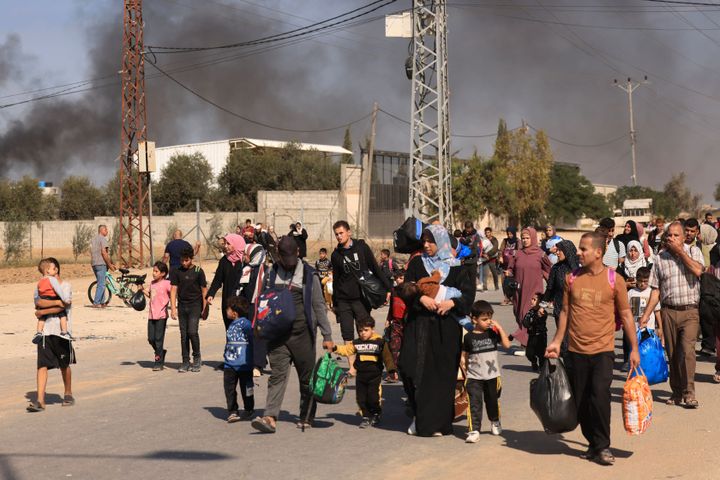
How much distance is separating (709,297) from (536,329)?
7.35 feet

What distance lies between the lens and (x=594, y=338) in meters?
7.12

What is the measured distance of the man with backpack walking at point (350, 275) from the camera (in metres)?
10.8

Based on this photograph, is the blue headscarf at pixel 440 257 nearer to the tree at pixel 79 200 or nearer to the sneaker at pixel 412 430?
the sneaker at pixel 412 430

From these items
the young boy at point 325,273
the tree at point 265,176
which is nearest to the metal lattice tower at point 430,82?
the young boy at point 325,273

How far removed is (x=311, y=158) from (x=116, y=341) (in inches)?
2361

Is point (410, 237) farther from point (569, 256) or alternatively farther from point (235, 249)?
point (235, 249)

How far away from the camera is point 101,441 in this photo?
817cm

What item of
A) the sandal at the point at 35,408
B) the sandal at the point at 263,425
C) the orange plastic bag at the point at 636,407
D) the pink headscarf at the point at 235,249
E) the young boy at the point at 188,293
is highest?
the pink headscarf at the point at 235,249

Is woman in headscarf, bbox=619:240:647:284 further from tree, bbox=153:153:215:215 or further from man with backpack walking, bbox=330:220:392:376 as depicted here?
tree, bbox=153:153:215:215

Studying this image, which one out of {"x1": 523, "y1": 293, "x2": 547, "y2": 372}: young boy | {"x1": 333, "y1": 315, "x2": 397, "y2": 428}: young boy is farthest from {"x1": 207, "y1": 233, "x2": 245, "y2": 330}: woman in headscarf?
{"x1": 333, "y1": 315, "x2": 397, "y2": 428}: young boy

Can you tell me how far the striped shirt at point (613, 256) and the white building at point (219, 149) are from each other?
66576 millimetres

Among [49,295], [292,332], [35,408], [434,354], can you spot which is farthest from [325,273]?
[434,354]

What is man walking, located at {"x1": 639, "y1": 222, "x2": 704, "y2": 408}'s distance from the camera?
9.30 meters

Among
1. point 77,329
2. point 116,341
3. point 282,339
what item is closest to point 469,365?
point 282,339
